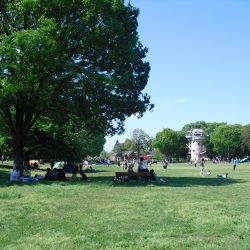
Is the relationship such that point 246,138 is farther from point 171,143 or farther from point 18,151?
point 18,151

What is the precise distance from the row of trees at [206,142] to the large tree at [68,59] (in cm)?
11861

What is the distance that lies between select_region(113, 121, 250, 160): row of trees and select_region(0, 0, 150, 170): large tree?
118609 mm

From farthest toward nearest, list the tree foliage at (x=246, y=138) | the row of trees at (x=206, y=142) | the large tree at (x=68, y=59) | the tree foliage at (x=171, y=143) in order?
the tree foliage at (x=171, y=143), the row of trees at (x=206, y=142), the tree foliage at (x=246, y=138), the large tree at (x=68, y=59)

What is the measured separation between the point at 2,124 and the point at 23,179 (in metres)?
13.3

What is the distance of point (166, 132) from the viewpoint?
6373 inches

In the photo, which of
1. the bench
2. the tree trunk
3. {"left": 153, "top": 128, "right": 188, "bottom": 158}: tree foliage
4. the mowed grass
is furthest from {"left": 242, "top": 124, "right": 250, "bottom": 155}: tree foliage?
the mowed grass

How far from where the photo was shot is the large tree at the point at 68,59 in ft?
84.5

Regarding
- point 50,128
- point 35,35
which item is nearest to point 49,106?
point 35,35

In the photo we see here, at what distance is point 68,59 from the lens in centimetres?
2933

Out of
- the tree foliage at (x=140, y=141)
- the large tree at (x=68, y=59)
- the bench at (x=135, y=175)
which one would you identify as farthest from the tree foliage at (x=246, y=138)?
the bench at (x=135, y=175)

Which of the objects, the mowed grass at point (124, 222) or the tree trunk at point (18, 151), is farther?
the tree trunk at point (18, 151)

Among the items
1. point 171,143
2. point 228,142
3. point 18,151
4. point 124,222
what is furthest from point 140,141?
point 124,222

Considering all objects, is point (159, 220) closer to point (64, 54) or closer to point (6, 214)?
point (6, 214)

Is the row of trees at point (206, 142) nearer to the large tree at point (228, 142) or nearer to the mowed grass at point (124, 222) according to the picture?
the large tree at point (228, 142)
